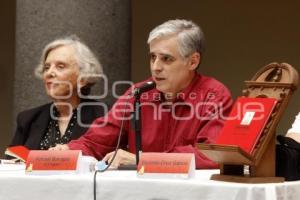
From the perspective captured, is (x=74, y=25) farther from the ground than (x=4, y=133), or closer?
farther from the ground

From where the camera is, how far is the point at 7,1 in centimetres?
798

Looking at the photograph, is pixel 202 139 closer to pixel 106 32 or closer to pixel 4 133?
pixel 106 32

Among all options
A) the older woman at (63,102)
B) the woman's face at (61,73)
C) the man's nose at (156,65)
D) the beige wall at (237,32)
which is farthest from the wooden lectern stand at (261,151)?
the beige wall at (237,32)

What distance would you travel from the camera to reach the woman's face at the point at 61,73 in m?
4.31

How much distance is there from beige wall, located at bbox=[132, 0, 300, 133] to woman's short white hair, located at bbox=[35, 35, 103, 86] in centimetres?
286

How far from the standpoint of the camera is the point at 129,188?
2.68 meters

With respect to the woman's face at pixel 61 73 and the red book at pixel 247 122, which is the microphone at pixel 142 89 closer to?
the red book at pixel 247 122

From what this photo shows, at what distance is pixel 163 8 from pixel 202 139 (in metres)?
4.16

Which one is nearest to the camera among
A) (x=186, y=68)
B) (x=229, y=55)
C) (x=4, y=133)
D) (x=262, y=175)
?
(x=262, y=175)

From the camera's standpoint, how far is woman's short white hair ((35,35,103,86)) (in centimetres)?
441

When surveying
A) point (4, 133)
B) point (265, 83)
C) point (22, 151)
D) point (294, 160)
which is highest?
point (265, 83)

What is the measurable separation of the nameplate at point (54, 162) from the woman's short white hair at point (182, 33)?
3.11 ft

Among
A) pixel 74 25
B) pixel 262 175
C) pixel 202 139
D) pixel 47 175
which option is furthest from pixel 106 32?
pixel 262 175

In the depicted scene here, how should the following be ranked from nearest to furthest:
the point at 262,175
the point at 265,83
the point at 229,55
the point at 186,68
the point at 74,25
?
the point at 262,175, the point at 265,83, the point at 186,68, the point at 74,25, the point at 229,55
